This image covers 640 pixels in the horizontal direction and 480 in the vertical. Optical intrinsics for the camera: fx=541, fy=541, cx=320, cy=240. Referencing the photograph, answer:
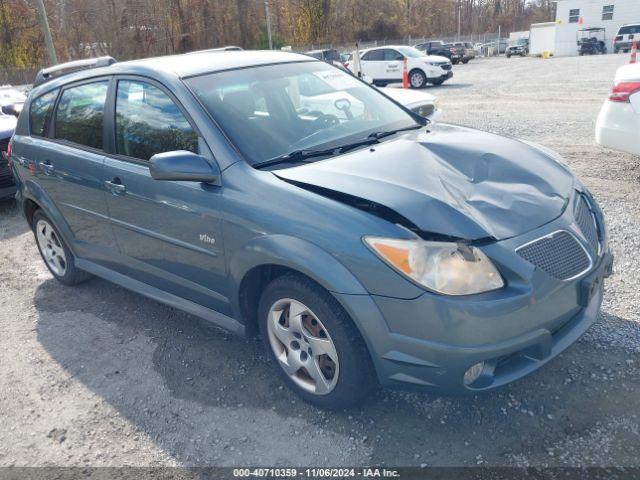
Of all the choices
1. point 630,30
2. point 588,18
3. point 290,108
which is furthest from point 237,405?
point 588,18

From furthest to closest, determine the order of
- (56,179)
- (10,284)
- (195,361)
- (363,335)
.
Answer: (10,284), (56,179), (195,361), (363,335)

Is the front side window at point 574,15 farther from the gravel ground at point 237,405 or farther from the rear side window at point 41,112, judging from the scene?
the rear side window at point 41,112

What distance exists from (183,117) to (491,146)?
1847 mm

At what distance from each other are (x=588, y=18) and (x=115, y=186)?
48492 millimetres

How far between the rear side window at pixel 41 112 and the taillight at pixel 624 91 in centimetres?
539

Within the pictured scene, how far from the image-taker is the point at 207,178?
115 inches

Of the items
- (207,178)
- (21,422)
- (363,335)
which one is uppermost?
(207,178)

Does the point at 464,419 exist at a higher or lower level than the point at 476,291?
lower

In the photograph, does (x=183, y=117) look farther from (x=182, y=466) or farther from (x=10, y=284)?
(x=10, y=284)

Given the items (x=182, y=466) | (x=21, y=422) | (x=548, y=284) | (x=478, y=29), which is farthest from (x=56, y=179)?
(x=478, y=29)

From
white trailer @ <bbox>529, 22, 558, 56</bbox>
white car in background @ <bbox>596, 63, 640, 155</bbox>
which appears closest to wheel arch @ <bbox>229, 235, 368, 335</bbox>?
white car in background @ <bbox>596, 63, 640, 155</bbox>

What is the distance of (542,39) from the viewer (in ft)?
143

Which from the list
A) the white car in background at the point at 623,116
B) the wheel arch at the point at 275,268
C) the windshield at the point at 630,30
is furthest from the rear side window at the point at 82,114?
the windshield at the point at 630,30

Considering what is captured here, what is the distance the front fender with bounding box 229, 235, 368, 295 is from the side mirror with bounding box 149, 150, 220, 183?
0.45m
